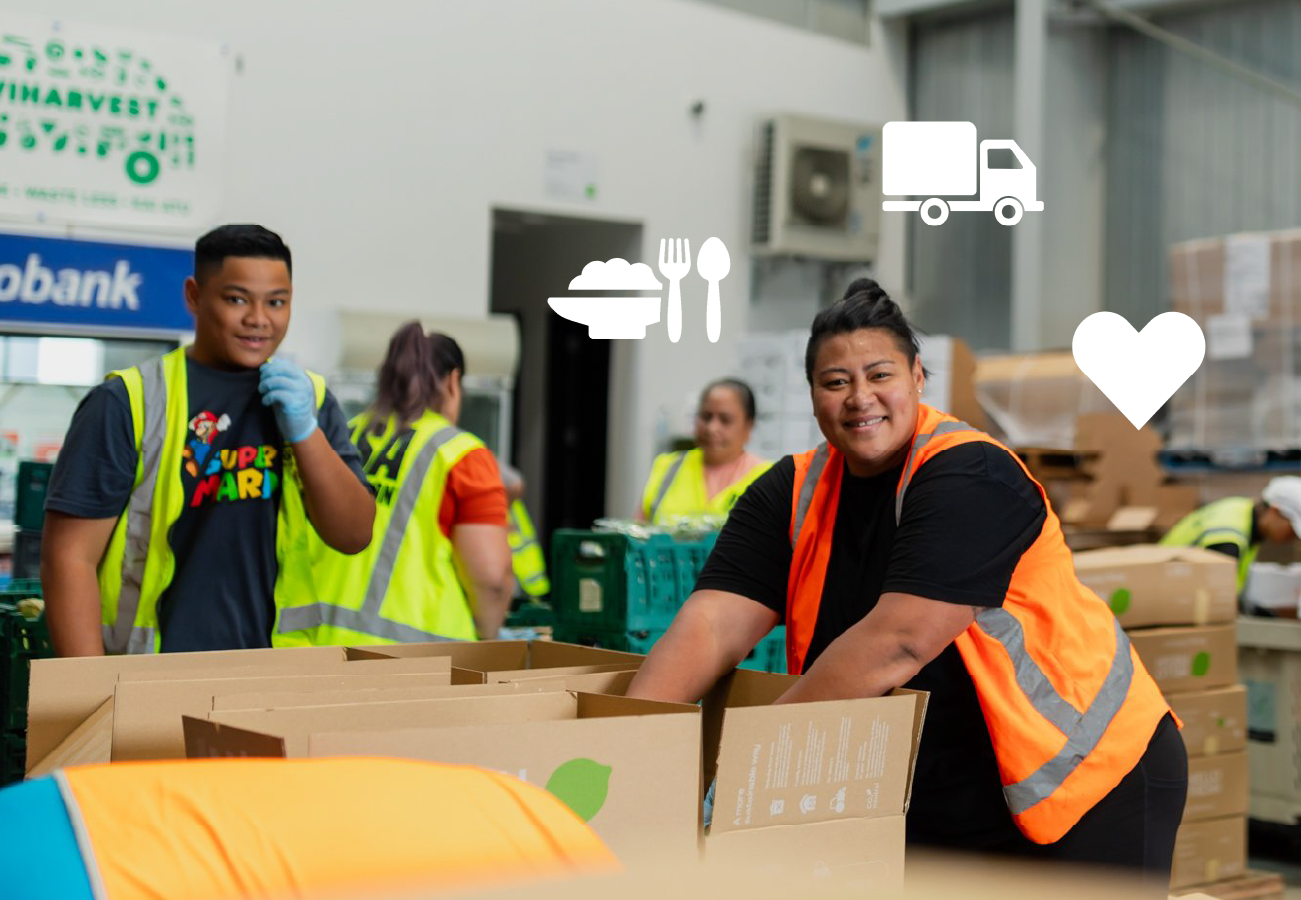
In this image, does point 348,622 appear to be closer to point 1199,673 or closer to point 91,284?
point 1199,673

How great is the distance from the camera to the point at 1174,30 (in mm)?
9242

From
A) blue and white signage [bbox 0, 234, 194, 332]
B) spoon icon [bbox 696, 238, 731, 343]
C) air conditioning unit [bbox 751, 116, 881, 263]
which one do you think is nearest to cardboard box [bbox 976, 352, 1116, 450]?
air conditioning unit [bbox 751, 116, 881, 263]

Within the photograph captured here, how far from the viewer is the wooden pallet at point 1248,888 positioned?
4.28 m

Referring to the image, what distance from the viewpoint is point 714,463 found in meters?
5.37

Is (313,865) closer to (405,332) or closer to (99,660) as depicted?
(99,660)

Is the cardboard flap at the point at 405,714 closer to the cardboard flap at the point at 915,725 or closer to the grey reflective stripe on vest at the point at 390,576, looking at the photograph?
the cardboard flap at the point at 915,725

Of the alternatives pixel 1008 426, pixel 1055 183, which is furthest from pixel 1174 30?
pixel 1008 426

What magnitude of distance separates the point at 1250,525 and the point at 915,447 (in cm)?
359

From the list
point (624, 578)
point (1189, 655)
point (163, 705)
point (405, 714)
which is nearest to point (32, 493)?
point (624, 578)

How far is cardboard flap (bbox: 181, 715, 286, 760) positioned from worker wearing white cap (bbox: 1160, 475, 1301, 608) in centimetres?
431

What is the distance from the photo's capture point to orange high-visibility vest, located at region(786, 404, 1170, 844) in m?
2.05

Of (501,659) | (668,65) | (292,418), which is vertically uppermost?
(668,65)

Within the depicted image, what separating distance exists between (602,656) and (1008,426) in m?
6.27

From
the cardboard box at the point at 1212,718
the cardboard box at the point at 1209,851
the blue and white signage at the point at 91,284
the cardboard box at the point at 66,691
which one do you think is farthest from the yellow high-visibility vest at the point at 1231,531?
the blue and white signage at the point at 91,284
